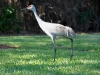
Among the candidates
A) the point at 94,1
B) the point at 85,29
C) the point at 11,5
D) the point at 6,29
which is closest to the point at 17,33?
the point at 6,29

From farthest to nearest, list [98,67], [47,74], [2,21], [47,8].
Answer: [47,8] < [2,21] < [98,67] < [47,74]

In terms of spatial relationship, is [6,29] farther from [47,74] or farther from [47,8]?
[47,74]

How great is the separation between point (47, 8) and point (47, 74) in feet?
73.7

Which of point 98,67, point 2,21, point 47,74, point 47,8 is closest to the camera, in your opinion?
point 47,74

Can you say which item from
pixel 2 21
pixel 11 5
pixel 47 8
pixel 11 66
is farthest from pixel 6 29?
pixel 11 66

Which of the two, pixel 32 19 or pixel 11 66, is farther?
pixel 32 19

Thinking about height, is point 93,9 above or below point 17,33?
above

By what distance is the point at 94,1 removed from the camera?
99.1 feet

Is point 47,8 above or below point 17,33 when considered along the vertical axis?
above

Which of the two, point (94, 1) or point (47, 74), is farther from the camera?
point (94, 1)

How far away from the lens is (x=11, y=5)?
90.3ft

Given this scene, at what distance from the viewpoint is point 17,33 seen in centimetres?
2673

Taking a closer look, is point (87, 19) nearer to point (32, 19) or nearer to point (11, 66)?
point (32, 19)

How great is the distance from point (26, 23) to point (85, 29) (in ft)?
18.2
